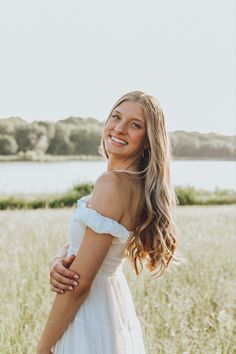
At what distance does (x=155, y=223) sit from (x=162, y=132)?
12.8 inches

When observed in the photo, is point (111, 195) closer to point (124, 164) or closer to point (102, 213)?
point (102, 213)

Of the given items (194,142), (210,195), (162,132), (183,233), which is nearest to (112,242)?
(162,132)

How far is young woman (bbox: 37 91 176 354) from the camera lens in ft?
7.45

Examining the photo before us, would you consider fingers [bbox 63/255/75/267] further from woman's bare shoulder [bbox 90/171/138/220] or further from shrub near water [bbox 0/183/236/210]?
shrub near water [bbox 0/183/236/210]

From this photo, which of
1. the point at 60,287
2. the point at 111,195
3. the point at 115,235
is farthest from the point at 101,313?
the point at 111,195

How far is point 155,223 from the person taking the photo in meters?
2.43

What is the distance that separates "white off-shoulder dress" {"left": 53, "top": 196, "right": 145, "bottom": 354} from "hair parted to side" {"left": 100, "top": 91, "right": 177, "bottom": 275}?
0.09 meters

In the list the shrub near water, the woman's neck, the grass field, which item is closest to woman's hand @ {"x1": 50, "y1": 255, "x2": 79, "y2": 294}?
the woman's neck

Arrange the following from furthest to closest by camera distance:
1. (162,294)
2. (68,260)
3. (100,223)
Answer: (162,294) → (68,260) → (100,223)

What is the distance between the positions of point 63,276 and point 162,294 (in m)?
2.37

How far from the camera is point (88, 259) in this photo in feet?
7.41

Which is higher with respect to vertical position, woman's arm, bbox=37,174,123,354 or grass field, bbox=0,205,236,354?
woman's arm, bbox=37,174,123,354

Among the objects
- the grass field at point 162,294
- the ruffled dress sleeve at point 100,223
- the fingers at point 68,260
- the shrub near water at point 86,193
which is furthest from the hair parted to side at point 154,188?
the shrub near water at point 86,193

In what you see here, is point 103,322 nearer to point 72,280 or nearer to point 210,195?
point 72,280
